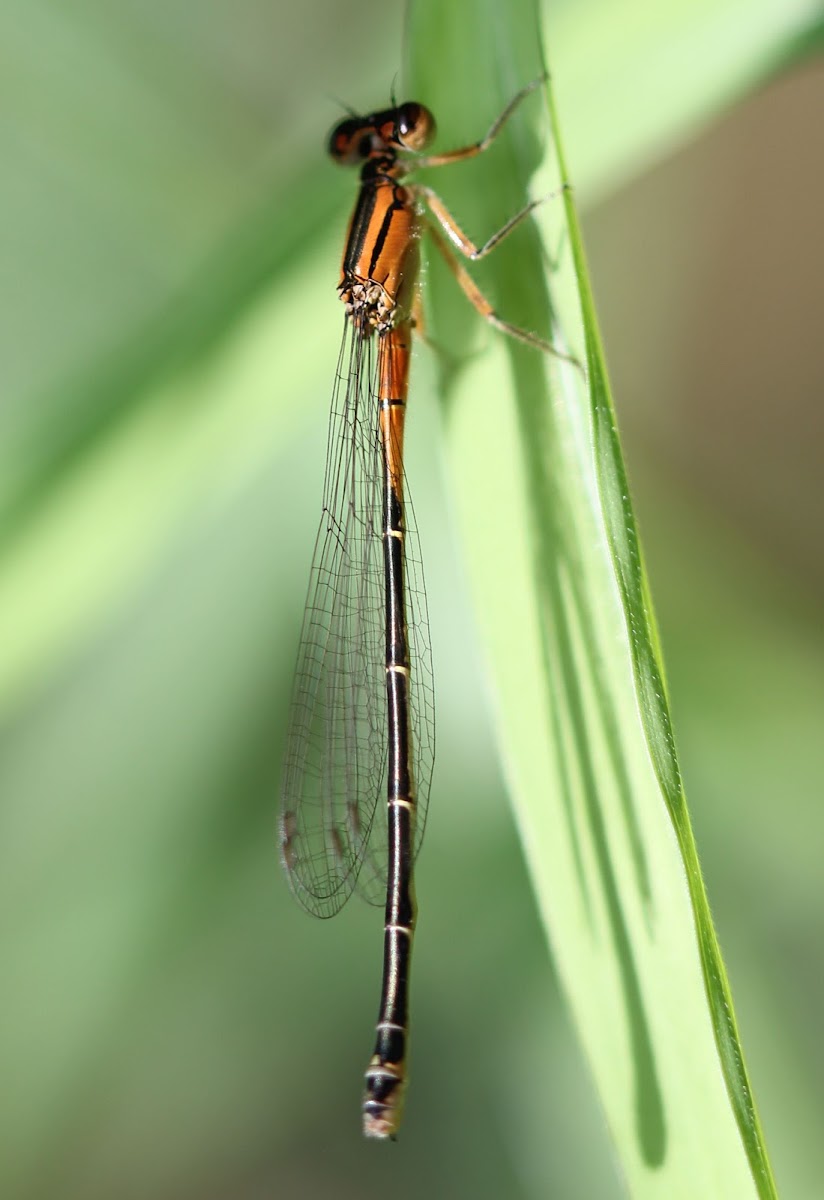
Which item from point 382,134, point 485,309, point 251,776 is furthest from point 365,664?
point 382,134

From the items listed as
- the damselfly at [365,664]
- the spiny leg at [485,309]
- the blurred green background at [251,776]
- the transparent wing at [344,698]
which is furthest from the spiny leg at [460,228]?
the transparent wing at [344,698]

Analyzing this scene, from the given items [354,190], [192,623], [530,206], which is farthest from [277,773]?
[530,206]

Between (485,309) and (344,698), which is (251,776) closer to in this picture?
(344,698)

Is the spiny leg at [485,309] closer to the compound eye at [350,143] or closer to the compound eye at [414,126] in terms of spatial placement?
the compound eye at [414,126]

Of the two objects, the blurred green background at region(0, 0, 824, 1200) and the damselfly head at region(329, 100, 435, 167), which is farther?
the blurred green background at region(0, 0, 824, 1200)

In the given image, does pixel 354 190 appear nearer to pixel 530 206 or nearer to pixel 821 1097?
pixel 530 206

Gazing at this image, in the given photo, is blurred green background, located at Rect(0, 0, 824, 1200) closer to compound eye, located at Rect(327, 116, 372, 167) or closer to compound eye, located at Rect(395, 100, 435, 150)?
compound eye, located at Rect(327, 116, 372, 167)

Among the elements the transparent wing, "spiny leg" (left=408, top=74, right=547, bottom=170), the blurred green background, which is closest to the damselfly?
the transparent wing
